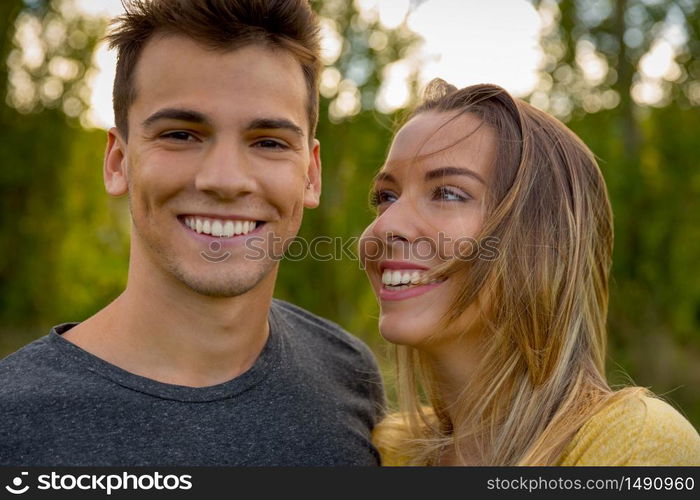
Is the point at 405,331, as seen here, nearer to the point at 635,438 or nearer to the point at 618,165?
the point at 635,438

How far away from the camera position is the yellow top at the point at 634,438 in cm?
211

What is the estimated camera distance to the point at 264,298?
→ 8.87ft

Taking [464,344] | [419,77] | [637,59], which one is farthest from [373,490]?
[637,59]

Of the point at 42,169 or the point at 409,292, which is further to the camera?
the point at 42,169

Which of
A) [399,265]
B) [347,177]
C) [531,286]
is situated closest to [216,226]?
[399,265]

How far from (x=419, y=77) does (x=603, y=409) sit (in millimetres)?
4763

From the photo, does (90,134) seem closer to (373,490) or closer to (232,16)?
(232,16)

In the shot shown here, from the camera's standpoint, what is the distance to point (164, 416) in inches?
92.2

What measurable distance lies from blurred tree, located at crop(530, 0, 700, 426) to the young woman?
174 inches

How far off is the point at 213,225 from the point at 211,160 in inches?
9.1

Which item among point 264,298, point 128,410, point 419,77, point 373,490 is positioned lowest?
point 373,490

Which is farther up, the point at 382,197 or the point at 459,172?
the point at 459,172

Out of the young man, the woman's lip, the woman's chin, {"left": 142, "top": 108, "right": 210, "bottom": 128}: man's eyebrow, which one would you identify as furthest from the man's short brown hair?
the woman's chin

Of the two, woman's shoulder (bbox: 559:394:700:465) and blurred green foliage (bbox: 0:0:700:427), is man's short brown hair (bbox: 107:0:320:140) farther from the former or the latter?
blurred green foliage (bbox: 0:0:700:427)
